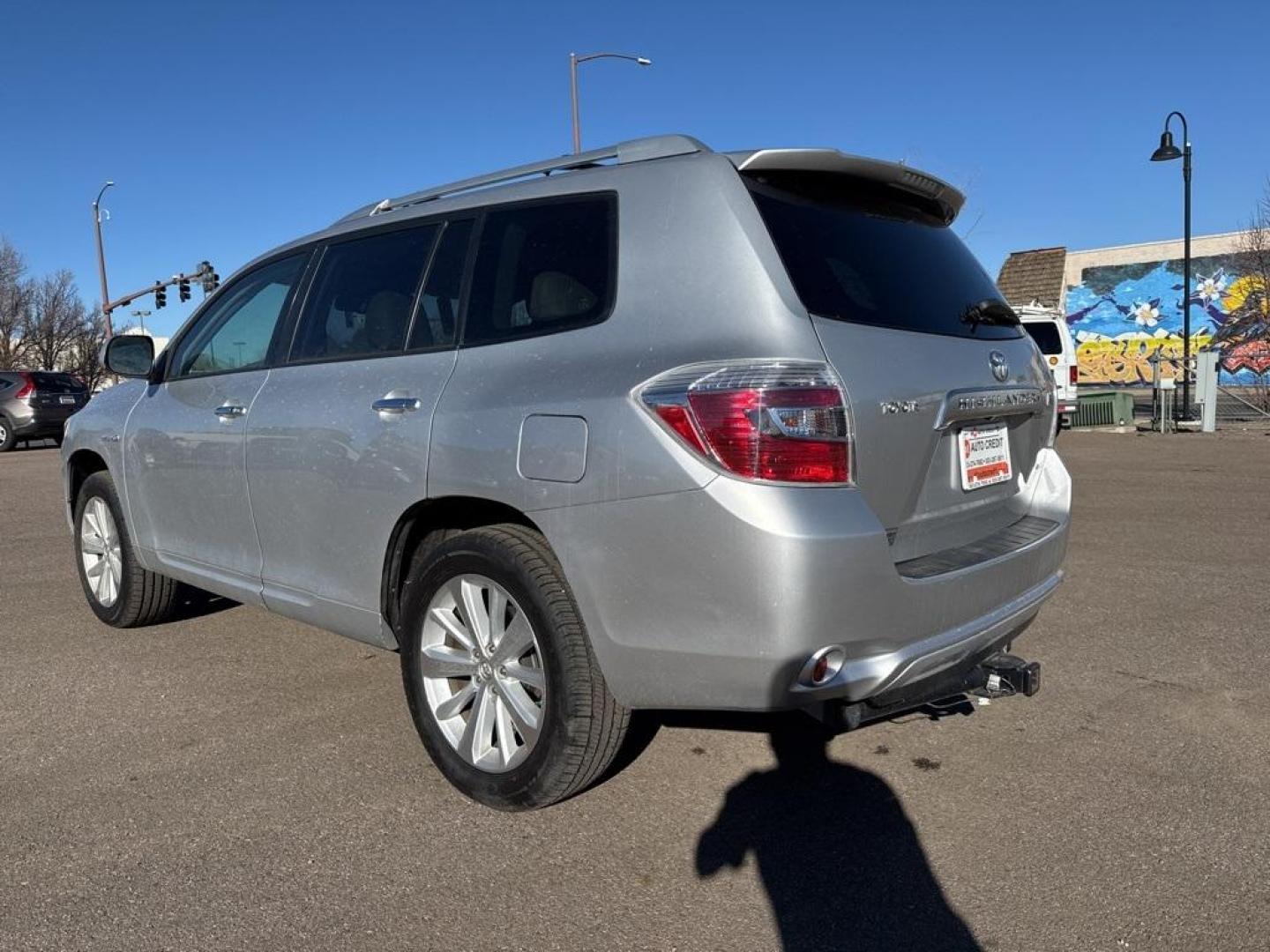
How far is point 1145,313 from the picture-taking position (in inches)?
1433

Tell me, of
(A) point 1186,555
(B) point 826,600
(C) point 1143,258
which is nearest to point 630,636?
(B) point 826,600

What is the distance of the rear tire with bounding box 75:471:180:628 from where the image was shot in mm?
4945

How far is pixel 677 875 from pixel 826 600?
0.90 metres

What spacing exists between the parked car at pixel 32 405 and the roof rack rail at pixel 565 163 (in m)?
18.9

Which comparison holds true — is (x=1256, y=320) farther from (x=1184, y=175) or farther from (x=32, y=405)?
(x=32, y=405)

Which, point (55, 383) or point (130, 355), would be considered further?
point (55, 383)

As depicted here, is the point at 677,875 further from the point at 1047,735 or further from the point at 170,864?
the point at 1047,735

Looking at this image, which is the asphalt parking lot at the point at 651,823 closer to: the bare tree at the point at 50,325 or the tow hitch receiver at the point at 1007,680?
the tow hitch receiver at the point at 1007,680

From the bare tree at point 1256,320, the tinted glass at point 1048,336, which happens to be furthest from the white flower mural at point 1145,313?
the tinted glass at point 1048,336

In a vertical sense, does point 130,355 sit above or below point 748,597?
above

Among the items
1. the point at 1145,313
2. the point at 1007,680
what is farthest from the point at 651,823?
the point at 1145,313

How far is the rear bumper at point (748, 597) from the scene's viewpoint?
2.37m

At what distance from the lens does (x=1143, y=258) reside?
36.2m

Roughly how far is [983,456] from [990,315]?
1.73 feet
